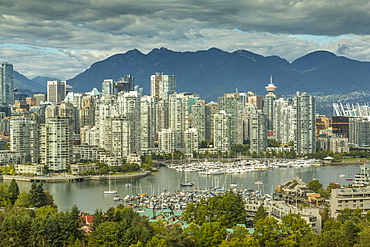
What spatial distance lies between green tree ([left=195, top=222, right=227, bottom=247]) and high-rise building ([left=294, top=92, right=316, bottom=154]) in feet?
73.3

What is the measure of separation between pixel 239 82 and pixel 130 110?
3000 inches

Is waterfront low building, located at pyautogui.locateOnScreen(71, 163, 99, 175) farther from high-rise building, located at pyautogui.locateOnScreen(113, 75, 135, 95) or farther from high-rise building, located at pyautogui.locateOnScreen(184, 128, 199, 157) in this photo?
high-rise building, located at pyautogui.locateOnScreen(113, 75, 135, 95)

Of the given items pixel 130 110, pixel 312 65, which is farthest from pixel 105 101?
pixel 312 65

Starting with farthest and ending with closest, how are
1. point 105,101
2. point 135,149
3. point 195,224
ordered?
point 105,101
point 135,149
point 195,224

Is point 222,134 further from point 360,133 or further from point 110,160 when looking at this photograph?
point 360,133

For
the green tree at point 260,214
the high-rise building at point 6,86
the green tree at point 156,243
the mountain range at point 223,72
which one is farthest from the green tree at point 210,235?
the mountain range at point 223,72

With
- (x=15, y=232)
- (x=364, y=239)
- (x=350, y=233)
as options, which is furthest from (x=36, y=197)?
(x=364, y=239)

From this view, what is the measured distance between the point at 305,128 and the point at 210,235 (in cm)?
2279

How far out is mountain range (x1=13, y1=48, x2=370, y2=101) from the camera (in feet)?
352

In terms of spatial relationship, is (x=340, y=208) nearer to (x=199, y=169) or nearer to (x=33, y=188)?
(x=33, y=188)

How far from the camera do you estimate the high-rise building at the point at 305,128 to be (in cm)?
3231

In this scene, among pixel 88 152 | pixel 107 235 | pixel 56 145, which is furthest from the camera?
pixel 88 152

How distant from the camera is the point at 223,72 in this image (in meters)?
109

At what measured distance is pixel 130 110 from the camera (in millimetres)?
33219
